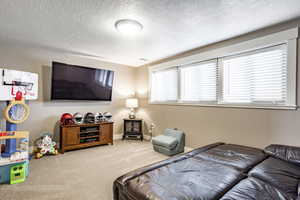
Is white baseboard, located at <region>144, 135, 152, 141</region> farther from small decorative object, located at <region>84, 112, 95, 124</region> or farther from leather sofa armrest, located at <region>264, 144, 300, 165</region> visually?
leather sofa armrest, located at <region>264, 144, 300, 165</region>

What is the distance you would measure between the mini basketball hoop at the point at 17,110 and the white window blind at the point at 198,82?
3166 millimetres

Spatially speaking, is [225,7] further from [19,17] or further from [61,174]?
[61,174]

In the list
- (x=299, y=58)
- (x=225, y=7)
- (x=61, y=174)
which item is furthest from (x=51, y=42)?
(x=299, y=58)

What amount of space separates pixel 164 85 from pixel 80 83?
2196 mm

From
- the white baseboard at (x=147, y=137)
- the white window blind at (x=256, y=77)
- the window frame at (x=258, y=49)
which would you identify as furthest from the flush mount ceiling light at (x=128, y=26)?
the white baseboard at (x=147, y=137)

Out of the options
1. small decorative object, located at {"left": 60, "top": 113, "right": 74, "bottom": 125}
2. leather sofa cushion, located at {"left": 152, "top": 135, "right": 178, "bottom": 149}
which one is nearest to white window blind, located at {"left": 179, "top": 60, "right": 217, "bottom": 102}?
leather sofa cushion, located at {"left": 152, "top": 135, "right": 178, "bottom": 149}

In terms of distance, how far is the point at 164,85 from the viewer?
4.19m

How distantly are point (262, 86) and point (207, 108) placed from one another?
3.33 feet

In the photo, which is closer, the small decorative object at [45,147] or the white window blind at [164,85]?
the small decorative object at [45,147]

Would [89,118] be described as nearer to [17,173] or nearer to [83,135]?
[83,135]

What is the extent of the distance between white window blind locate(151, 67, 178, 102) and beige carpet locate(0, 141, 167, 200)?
1.45 m

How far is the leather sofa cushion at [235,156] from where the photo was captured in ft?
5.44

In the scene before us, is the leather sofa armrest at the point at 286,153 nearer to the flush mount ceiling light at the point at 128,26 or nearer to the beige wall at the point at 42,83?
the flush mount ceiling light at the point at 128,26

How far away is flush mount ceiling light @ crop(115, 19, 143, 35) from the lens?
2160mm
